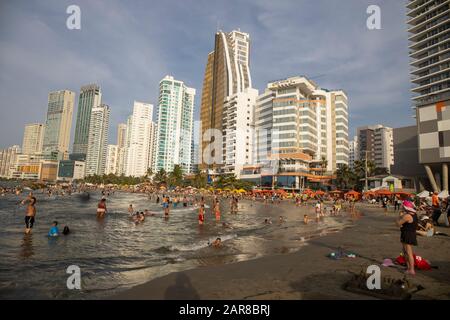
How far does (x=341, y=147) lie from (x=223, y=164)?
46.6 meters

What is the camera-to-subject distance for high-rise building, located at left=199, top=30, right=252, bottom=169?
423 ft

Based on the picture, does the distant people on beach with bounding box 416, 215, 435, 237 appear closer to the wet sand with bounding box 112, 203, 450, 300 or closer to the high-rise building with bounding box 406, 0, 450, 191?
the wet sand with bounding box 112, 203, 450, 300

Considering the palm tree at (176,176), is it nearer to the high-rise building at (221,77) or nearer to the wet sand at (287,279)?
the high-rise building at (221,77)

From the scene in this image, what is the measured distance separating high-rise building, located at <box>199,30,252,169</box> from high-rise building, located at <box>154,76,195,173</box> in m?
43.4

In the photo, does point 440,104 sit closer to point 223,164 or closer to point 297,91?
point 297,91

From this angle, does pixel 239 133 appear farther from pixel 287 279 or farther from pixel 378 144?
pixel 378 144

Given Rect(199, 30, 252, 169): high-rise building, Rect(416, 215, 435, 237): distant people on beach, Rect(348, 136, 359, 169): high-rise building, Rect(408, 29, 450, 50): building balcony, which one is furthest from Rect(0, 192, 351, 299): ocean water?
Rect(348, 136, 359, 169): high-rise building

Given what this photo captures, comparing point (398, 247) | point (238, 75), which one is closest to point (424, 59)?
point (238, 75)

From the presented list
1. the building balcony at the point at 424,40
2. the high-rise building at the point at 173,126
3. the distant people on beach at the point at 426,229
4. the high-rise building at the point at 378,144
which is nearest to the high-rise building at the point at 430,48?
the building balcony at the point at 424,40


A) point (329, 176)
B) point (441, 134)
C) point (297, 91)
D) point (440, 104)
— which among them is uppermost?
point (297, 91)

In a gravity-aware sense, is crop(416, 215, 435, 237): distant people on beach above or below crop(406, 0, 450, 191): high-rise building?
below

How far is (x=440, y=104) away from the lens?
157ft

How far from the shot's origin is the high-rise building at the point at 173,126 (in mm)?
179000
